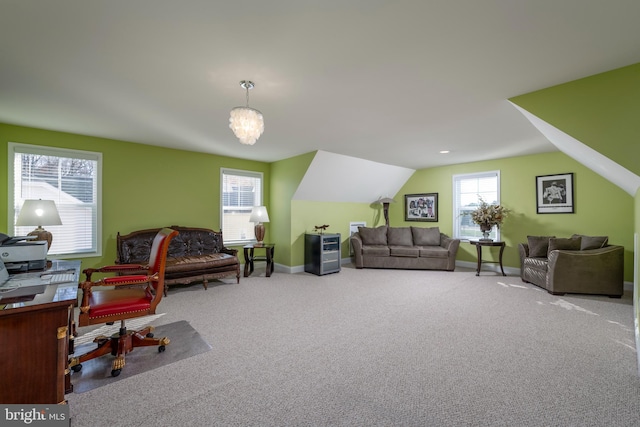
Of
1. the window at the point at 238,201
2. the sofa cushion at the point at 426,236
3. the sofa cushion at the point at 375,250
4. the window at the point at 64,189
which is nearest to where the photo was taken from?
the window at the point at 64,189

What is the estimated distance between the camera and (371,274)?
5598 mm

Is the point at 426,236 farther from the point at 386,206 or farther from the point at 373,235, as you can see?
the point at 386,206

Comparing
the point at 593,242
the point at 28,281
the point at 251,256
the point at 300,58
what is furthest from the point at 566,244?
the point at 28,281

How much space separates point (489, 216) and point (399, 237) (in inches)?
75.3

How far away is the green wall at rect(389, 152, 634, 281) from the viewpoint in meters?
4.55

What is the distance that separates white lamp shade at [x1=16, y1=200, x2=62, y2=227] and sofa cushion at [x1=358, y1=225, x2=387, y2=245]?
5400mm

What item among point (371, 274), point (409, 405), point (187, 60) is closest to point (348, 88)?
point (187, 60)

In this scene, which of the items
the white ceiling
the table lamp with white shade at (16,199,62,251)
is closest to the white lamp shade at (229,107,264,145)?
the white ceiling

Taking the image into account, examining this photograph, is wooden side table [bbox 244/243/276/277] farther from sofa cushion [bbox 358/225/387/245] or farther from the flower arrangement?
the flower arrangement

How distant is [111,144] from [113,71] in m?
2.61

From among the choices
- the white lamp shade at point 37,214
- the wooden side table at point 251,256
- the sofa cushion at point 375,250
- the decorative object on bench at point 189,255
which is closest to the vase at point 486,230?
the sofa cushion at point 375,250

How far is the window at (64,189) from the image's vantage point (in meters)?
3.77

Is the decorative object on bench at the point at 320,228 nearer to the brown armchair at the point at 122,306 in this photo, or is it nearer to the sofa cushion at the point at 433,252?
the sofa cushion at the point at 433,252

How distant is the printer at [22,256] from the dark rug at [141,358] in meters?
0.86
